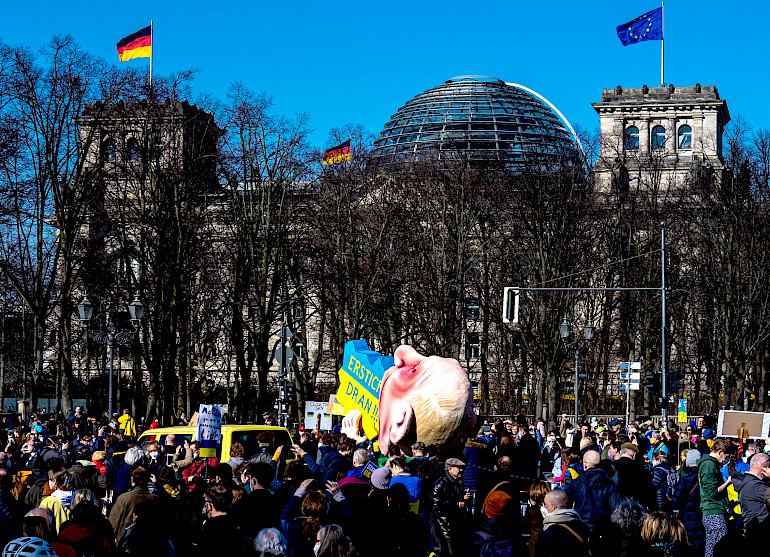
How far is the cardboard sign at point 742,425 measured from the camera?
24.6 metres

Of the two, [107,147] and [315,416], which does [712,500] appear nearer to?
[315,416]

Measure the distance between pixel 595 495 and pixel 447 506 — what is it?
5.02 ft

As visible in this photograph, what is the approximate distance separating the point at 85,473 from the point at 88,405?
41.4 meters

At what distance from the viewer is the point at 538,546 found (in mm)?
10609

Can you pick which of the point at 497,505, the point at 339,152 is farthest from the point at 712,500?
the point at 339,152

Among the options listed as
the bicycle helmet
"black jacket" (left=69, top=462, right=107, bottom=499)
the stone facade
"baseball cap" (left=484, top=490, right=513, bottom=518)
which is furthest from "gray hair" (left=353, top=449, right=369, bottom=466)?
the stone facade

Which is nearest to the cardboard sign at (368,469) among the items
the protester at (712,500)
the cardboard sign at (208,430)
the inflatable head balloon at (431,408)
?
the protester at (712,500)

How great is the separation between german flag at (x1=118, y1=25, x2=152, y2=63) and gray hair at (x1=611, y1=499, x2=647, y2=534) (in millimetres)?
38353

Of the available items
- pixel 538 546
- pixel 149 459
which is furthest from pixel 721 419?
pixel 538 546

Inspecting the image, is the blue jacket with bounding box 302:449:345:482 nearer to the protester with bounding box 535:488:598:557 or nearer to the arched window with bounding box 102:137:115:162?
the protester with bounding box 535:488:598:557

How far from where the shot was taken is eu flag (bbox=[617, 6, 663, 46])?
2596 inches

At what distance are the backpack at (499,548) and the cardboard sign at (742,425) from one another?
15.3 metres

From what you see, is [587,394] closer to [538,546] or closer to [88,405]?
[88,405]

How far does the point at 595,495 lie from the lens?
13695 millimetres
